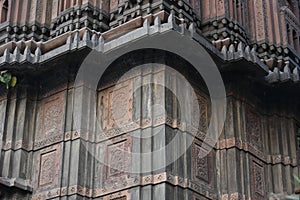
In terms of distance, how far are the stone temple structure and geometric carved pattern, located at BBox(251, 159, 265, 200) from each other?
23mm

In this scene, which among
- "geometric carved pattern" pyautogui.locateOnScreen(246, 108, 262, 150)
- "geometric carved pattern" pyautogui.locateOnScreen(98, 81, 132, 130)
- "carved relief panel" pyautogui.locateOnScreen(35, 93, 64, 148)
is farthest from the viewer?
"geometric carved pattern" pyautogui.locateOnScreen(246, 108, 262, 150)

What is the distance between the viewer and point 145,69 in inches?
453

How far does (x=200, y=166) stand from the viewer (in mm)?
11312

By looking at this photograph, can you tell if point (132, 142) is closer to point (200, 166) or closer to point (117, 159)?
point (117, 159)

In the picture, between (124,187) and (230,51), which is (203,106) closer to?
(230,51)

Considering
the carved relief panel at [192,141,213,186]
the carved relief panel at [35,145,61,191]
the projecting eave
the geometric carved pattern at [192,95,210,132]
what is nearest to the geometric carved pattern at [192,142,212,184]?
the carved relief panel at [192,141,213,186]

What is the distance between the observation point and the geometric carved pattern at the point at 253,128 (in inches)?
493

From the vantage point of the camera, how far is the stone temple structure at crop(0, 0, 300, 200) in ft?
35.9

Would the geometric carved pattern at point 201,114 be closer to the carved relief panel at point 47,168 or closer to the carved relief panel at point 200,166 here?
the carved relief panel at point 200,166

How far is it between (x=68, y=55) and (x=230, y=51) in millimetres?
2821

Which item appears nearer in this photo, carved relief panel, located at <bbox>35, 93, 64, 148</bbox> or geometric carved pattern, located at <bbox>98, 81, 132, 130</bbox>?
geometric carved pattern, located at <bbox>98, 81, 132, 130</bbox>

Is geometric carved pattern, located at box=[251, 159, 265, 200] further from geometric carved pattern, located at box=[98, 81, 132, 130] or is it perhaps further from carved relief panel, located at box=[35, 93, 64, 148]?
carved relief panel, located at box=[35, 93, 64, 148]

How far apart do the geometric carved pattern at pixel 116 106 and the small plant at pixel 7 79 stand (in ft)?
5.28

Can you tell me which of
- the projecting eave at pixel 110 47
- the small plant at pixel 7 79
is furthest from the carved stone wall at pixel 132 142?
the projecting eave at pixel 110 47
